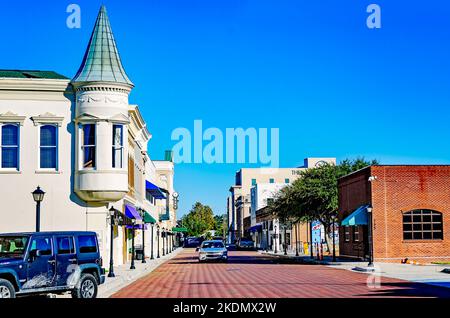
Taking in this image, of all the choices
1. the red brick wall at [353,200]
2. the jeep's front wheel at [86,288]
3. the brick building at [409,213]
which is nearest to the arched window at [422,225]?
the brick building at [409,213]

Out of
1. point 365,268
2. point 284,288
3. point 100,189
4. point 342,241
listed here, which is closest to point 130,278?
point 100,189

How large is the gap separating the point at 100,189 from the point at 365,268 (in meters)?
14.4

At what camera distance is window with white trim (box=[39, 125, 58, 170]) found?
38.3 meters

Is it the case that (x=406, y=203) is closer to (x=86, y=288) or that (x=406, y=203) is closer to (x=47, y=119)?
(x=47, y=119)

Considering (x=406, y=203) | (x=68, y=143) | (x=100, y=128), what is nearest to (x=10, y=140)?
(x=68, y=143)

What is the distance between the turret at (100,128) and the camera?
37625mm

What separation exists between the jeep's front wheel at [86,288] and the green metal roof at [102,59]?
59.1 ft

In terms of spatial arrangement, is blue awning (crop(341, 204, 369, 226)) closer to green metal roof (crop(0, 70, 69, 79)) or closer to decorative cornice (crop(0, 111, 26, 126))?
green metal roof (crop(0, 70, 69, 79))

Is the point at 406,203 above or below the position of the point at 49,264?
above

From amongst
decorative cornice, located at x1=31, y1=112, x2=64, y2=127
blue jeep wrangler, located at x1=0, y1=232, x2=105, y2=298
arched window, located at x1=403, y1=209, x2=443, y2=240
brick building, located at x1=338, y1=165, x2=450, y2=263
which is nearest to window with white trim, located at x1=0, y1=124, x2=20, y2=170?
decorative cornice, located at x1=31, y1=112, x2=64, y2=127

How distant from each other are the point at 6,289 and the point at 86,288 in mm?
3434

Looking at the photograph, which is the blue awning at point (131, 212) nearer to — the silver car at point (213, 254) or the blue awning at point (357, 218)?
the silver car at point (213, 254)

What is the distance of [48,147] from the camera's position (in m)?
38.3
